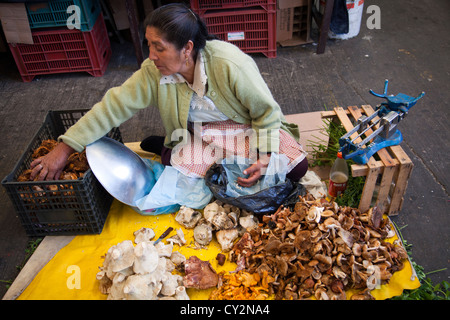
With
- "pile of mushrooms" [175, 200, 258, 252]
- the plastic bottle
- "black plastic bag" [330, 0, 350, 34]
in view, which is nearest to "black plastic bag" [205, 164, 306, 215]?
"pile of mushrooms" [175, 200, 258, 252]

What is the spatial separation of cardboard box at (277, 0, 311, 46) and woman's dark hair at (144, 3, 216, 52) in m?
1.98

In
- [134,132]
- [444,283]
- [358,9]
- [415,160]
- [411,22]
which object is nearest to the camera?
[444,283]

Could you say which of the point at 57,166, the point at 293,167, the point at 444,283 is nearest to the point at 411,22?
the point at 293,167

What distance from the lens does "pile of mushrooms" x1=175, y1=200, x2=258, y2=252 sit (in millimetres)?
2010

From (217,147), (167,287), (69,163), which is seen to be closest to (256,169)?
(217,147)

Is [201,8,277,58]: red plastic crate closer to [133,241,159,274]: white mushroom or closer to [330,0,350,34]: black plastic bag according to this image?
[330,0,350,34]: black plastic bag

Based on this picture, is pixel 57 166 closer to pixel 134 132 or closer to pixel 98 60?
pixel 134 132

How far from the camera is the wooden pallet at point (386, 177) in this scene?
1.93 metres

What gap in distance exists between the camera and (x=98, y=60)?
350cm

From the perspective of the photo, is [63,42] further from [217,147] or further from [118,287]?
[118,287]

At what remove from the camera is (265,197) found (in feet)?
6.72

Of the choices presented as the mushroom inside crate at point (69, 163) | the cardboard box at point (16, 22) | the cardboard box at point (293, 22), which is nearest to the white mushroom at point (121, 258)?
the mushroom inside crate at point (69, 163)

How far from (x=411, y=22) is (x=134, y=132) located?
3022mm

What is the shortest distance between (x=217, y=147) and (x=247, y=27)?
160 centimetres
